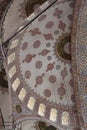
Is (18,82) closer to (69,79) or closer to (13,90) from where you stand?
(13,90)

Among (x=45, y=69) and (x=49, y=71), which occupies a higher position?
(x=45, y=69)

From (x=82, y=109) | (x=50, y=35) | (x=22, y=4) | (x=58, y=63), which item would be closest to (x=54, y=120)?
(x=82, y=109)

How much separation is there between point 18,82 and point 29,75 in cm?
50

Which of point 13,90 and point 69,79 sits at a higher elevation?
point 13,90

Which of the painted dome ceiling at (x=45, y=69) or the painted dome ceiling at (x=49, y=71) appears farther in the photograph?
the painted dome ceiling at (x=45, y=69)

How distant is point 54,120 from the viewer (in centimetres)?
1402

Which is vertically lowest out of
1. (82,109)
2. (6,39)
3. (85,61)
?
(82,109)

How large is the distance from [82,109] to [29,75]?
2324mm

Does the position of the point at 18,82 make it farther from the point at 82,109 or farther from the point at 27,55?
the point at 82,109

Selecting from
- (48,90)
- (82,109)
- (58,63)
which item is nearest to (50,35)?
(58,63)

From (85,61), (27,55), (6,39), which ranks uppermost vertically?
(6,39)

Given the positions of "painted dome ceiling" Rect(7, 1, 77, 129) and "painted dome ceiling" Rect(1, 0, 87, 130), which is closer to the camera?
"painted dome ceiling" Rect(1, 0, 87, 130)

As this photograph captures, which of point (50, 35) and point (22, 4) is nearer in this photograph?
point (22, 4)

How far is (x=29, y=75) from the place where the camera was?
14.3 metres
